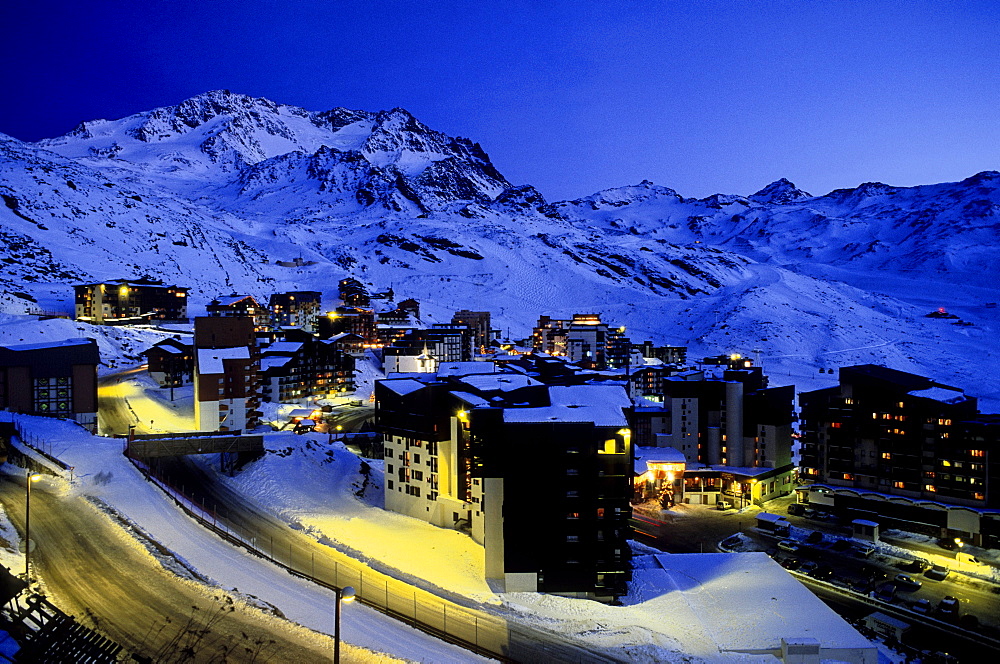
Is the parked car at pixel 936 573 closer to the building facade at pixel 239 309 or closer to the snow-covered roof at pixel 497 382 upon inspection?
the snow-covered roof at pixel 497 382

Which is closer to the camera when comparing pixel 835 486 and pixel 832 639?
pixel 832 639

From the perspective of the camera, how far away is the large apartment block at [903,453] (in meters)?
47.3

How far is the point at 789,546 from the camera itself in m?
46.7

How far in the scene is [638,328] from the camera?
7003 inches

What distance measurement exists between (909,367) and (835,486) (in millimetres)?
95578

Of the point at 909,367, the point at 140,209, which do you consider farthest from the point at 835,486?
the point at 140,209

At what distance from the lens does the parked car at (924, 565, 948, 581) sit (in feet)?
136

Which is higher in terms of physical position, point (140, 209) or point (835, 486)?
point (140, 209)

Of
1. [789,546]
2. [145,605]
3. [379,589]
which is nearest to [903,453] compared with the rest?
[789,546]

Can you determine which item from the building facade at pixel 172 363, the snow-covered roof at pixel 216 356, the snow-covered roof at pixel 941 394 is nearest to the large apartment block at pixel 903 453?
the snow-covered roof at pixel 941 394

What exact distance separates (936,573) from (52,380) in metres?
68.9

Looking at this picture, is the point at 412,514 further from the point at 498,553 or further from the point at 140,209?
the point at 140,209

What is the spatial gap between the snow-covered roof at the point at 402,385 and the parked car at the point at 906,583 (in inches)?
1304

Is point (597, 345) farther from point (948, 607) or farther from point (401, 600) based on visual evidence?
point (401, 600)
